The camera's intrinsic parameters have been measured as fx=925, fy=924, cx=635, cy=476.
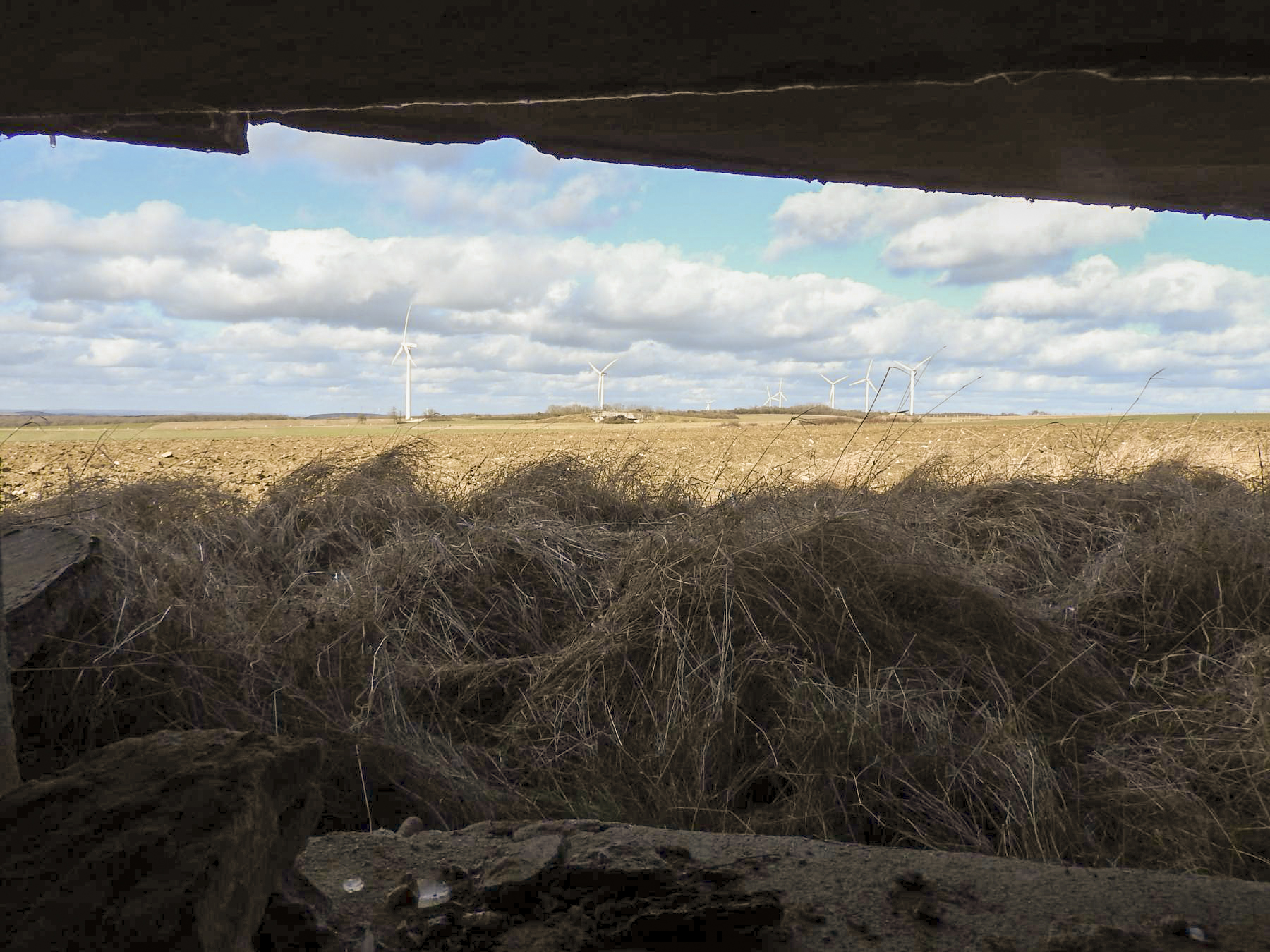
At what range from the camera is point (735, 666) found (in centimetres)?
290

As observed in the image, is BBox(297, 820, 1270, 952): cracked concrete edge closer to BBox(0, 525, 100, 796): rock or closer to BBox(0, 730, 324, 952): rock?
BBox(0, 730, 324, 952): rock

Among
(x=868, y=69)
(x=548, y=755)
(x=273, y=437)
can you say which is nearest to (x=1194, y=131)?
(x=868, y=69)

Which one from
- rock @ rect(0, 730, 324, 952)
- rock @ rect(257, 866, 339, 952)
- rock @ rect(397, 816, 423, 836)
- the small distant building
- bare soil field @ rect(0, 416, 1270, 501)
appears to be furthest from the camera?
the small distant building

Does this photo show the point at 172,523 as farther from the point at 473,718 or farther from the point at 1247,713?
the point at 1247,713

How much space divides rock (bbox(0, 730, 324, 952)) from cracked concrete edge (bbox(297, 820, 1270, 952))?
405mm

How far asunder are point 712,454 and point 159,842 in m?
9.00

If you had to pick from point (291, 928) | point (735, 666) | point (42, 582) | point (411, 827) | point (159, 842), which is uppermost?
point (42, 582)

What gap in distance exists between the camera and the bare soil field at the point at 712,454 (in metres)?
6.09

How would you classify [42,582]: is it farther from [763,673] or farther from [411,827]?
[763,673]

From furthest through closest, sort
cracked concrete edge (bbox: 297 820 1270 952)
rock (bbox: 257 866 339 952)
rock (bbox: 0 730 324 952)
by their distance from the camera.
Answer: cracked concrete edge (bbox: 297 820 1270 952), rock (bbox: 257 866 339 952), rock (bbox: 0 730 324 952)

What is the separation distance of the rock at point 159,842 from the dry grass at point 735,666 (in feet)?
3.20

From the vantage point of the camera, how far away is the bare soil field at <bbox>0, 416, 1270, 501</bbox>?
6086 mm

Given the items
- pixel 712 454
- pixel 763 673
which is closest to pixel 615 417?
pixel 712 454

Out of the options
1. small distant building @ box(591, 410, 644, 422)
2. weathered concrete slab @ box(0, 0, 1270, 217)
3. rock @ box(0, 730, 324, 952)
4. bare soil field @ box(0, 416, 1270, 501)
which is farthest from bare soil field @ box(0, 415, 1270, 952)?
small distant building @ box(591, 410, 644, 422)
